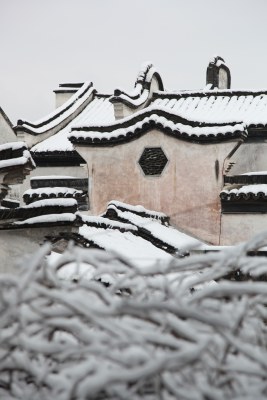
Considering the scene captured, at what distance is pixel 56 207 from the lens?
9242mm

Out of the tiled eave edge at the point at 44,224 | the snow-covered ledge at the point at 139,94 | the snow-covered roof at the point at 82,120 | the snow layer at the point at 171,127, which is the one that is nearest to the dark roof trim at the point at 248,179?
the snow layer at the point at 171,127

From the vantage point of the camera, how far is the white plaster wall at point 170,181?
17.1m

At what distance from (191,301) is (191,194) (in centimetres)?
1543

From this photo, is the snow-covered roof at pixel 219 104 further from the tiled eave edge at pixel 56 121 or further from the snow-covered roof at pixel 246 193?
the snow-covered roof at pixel 246 193

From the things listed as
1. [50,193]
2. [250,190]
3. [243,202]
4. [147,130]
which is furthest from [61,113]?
[250,190]

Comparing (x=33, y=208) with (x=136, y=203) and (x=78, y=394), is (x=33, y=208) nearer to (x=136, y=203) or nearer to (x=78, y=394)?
(x=78, y=394)

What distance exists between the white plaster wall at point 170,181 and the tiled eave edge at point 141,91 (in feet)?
9.54

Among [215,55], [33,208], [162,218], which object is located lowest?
[162,218]

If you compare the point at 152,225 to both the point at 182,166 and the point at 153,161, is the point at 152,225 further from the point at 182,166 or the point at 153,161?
the point at 153,161

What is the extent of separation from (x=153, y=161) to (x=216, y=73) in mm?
9962

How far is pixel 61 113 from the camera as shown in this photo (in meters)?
→ 23.4

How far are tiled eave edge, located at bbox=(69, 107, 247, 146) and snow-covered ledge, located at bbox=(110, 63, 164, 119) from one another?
270 cm

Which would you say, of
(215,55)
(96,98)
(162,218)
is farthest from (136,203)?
(215,55)

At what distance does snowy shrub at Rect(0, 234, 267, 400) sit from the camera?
1.90 meters
